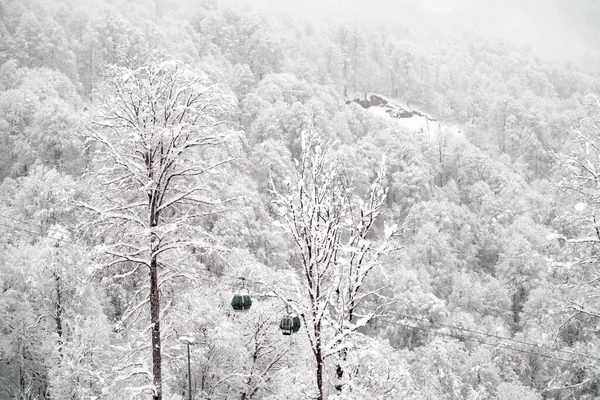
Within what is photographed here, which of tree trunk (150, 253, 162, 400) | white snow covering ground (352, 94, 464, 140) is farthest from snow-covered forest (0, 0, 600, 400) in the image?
white snow covering ground (352, 94, 464, 140)

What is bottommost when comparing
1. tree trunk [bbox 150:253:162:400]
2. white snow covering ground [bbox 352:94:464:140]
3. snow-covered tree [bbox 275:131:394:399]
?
white snow covering ground [bbox 352:94:464:140]

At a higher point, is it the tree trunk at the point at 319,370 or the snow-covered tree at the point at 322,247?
the snow-covered tree at the point at 322,247

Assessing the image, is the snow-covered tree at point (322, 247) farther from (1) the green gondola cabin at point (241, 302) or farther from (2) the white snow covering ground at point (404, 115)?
(2) the white snow covering ground at point (404, 115)

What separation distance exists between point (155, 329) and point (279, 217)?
49.2 meters

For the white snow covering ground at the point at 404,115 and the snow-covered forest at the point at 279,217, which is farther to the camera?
the white snow covering ground at the point at 404,115

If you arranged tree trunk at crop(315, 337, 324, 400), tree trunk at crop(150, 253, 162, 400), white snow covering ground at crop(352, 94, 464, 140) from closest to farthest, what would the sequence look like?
tree trunk at crop(315, 337, 324, 400)
tree trunk at crop(150, 253, 162, 400)
white snow covering ground at crop(352, 94, 464, 140)

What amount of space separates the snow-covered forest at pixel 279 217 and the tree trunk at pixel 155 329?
6 centimetres

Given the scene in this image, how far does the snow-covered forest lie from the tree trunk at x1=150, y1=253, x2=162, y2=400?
0.20 ft

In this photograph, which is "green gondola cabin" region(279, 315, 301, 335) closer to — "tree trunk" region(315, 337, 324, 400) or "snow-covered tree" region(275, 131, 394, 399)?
"snow-covered tree" region(275, 131, 394, 399)

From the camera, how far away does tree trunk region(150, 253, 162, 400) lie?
11.9 meters

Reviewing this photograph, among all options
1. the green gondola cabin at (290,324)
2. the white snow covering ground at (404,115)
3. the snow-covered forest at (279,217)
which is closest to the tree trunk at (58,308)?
the snow-covered forest at (279,217)

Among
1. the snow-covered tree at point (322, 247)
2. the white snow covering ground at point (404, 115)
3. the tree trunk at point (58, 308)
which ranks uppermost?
the snow-covered tree at point (322, 247)

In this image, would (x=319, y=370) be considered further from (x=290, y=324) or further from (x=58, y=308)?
(x=58, y=308)

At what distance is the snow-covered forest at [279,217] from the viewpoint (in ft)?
Answer: 39.8
